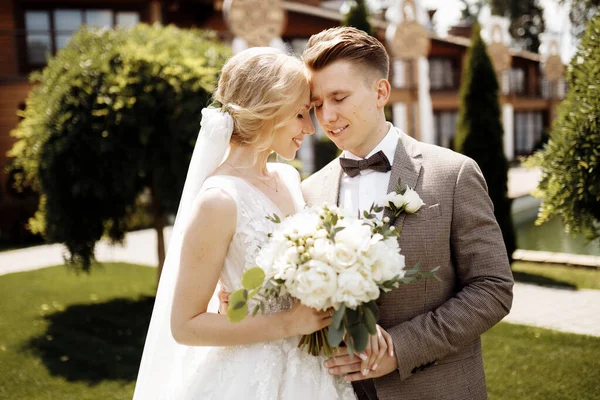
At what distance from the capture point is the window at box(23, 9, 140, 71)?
19109 millimetres

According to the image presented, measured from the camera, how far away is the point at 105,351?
702 centimetres

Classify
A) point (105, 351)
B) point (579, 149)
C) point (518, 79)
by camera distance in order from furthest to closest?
1. point (518, 79)
2. point (105, 351)
3. point (579, 149)

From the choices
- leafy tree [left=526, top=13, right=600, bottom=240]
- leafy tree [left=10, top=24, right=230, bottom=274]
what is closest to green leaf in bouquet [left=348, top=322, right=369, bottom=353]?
leafy tree [left=526, top=13, right=600, bottom=240]

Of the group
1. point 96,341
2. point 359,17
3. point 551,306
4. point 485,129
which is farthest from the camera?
point 359,17

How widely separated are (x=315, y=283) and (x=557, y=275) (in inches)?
345

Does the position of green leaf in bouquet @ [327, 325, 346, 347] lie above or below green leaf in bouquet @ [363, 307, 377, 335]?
below

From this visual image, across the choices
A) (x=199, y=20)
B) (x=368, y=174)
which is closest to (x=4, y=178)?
(x=199, y=20)

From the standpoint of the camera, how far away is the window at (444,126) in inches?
1336

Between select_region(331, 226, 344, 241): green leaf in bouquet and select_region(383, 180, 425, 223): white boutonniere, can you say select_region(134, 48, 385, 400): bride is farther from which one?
select_region(383, 180, 425, 223): white boutonniere

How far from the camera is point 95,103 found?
24.5ft

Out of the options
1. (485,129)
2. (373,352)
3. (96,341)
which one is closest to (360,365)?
(373,352)

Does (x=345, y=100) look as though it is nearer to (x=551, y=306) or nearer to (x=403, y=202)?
(x=403, y=202)

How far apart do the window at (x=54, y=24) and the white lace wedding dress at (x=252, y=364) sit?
58.9ft

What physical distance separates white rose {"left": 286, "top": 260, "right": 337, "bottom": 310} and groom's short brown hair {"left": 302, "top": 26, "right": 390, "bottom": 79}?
1.07 m
